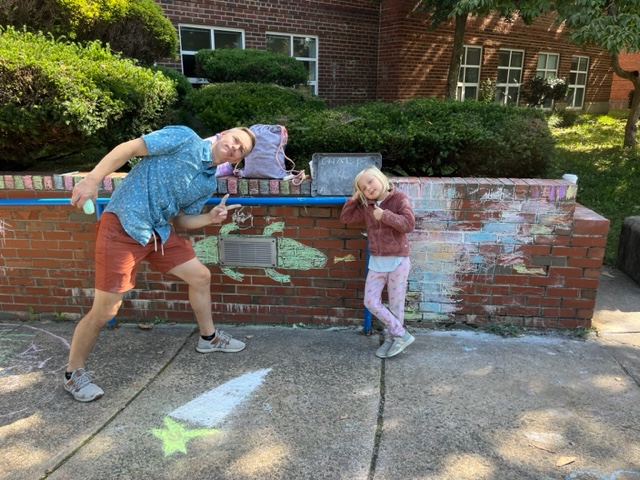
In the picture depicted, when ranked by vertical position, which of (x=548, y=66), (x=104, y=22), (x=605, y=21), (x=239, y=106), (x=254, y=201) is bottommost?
(x=254, y=201)

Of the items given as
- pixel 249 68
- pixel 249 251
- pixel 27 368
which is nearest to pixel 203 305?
pixel 249 251

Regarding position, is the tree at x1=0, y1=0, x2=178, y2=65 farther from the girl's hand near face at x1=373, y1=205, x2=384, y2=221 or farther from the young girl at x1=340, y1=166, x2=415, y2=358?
the girl's hand near face at x1=373, y1=205, x2=384, y2=221

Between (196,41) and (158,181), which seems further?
(196,41)

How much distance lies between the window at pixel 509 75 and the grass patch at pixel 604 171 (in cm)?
303

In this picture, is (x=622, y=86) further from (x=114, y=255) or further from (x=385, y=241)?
(x=114, y=255)

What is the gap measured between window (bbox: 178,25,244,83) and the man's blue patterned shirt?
26.8ft

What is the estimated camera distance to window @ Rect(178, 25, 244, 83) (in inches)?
406

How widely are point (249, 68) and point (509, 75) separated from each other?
36.4 feet

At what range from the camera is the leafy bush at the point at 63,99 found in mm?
3479

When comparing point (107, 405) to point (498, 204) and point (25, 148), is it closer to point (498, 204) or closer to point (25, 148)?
point (25, 148)

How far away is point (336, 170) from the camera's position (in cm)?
346

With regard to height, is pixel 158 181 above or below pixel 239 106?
below

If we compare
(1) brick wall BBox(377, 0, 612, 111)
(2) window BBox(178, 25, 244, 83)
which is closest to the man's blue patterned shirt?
(2) window BBox(178, 25, 244, 83)

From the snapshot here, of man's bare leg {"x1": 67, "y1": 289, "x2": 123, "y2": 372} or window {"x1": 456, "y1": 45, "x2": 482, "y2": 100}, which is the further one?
window {"x1": 456, "y1": 45, "x2": 482, "y2": 100}
